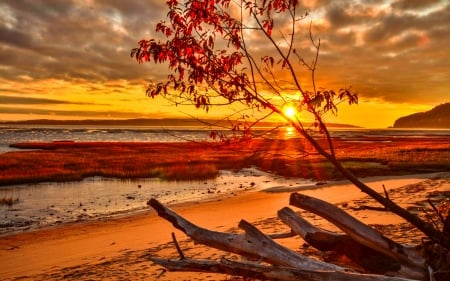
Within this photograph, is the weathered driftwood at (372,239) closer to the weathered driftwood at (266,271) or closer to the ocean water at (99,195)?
the weathered driftwood at (266,271)

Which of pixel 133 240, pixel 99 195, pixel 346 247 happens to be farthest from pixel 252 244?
pixel 99 195

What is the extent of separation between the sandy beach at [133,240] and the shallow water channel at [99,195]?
6.13 ft

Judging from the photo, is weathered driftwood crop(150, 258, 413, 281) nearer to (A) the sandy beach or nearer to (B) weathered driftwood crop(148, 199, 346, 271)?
(B) weathered driftwood crop(148, 199, 346, 271)

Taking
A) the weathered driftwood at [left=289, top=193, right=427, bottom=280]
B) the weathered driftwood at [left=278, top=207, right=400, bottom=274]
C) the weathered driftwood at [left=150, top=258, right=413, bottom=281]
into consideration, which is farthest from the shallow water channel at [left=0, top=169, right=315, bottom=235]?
the weathered driftwood at [left=289, top=193, right=427, bottom=280]

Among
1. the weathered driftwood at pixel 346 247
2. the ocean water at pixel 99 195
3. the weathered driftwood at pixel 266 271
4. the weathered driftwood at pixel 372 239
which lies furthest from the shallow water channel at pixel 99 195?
the weathered driftwood at pixel 372 239

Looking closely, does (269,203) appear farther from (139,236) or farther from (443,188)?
(443,188)

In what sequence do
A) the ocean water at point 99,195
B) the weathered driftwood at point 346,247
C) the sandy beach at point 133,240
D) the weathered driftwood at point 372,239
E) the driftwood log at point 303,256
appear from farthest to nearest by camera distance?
the ocean water at point 99,195 → the sandy beach at point 133,240 → the weathered driftwood at point 346,247 → the weathered driftwood at point 372,239 → the driftwood log at point 303,256

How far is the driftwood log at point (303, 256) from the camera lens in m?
5.16

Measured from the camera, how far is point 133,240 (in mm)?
12734

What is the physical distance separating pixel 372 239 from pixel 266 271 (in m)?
1.83

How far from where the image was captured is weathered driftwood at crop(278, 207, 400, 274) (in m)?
6.03

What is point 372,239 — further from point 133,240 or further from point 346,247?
point 133,240

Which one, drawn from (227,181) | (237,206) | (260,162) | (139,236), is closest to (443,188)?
(237,206)

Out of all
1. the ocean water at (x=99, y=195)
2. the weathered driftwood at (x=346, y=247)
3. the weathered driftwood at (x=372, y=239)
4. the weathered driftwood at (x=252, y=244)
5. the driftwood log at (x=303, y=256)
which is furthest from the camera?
the ocean water at (x=99, y=195)
